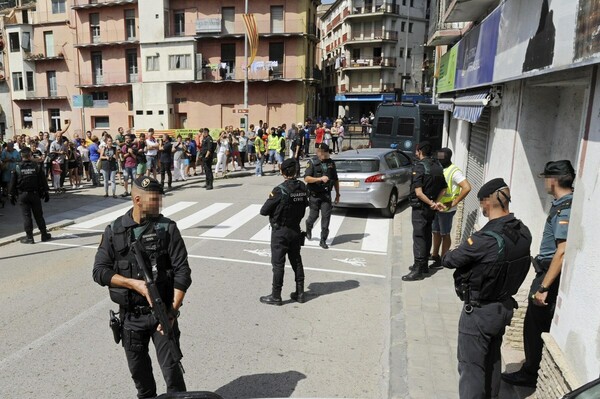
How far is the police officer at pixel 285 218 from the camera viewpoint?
20.1 feet

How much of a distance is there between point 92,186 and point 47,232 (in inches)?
263

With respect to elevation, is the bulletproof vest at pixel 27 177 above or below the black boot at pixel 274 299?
above

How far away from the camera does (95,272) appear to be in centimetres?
349

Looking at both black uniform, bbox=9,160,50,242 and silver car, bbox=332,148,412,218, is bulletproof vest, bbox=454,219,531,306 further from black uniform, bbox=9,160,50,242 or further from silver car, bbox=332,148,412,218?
black uniform, bbox=9,160,50,242

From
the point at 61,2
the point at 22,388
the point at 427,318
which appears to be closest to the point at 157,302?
the point at 22,388

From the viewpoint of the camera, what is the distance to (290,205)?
242 inches

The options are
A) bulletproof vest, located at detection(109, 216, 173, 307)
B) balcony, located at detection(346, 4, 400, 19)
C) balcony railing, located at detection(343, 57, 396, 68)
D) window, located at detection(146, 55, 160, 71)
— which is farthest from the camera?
balcony railing, located at detection(343, 57, 396, 68)

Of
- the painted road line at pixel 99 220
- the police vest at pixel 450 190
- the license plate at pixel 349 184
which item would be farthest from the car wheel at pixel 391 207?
the painted road line at pixel 99 220

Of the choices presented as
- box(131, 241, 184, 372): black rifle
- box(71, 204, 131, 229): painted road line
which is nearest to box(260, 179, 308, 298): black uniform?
box(131, 241, 184, 372): black rifle

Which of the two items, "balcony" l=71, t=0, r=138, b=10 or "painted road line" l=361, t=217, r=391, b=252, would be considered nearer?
"painted road line" l=361, t=217, r=391, b=252

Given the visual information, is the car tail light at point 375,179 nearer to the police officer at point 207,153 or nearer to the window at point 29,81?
the police officer at point 207,153

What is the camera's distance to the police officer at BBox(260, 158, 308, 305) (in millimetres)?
6129

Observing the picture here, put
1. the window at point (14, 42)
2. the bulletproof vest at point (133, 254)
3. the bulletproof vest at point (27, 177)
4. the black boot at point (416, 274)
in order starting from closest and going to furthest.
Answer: the bulletproof vest at point (133, 254)
the black boot at point (416, 274)
the bulletproof vest at point (27, 177)
the window at point (14, 42)

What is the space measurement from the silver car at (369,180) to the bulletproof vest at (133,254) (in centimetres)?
836
